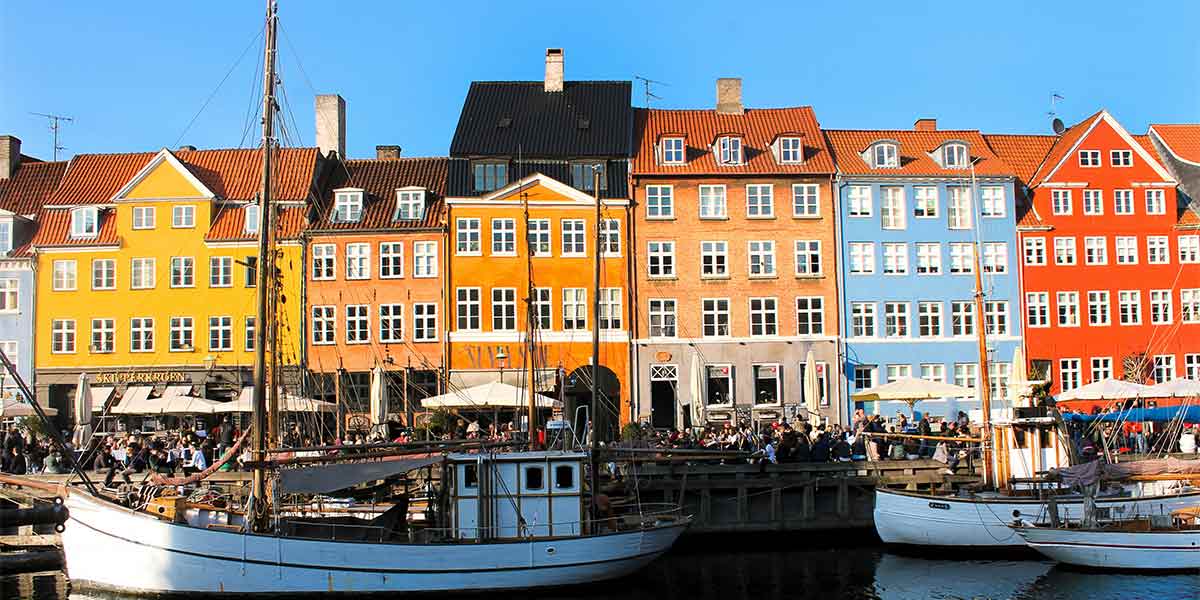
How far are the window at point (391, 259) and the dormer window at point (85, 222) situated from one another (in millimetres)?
12160

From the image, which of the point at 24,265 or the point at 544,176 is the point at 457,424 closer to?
the point at 544,176

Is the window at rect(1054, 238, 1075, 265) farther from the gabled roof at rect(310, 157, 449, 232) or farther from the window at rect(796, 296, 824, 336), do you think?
the gabled roof at rect(310, 157, 449, 232)

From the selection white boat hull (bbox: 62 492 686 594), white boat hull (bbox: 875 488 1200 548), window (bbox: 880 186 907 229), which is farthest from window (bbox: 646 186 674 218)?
white boat hull (bbox: 62 492 686 594)

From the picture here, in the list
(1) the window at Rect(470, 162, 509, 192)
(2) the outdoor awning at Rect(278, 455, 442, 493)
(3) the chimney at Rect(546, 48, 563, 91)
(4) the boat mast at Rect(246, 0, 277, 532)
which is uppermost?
(3) the chimney at Rect(546, 48, 563, 91)

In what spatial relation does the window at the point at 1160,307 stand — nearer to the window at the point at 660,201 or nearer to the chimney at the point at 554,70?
the window at the point at 660,201

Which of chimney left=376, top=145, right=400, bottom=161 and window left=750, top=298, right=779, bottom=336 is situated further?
chimney left=376, top=145, right=400, bottom=161

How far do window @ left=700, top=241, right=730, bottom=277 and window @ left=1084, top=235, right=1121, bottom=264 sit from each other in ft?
50.6

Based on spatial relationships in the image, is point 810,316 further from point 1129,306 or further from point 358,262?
point 358,262

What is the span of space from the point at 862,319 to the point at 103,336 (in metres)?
31.1

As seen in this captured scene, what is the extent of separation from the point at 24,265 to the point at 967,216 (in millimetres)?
39305

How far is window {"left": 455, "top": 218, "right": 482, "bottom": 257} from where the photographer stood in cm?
4666

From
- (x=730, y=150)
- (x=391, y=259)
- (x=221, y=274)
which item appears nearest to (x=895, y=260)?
(x=730, y=150)

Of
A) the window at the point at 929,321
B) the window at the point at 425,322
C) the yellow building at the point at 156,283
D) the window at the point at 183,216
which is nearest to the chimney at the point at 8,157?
Result: the yellow building at the point at 156,283

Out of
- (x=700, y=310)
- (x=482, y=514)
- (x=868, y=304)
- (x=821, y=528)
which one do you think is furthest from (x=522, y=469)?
(x=868, y=304)
